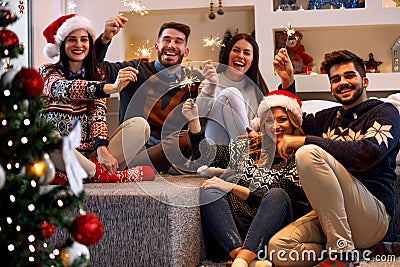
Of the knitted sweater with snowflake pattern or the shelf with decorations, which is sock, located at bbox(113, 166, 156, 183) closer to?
the knitted sweater with snowflake pattern

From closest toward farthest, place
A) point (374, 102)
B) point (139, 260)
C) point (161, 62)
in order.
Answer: point (139, 260), point (374, 102), point (161, 62)

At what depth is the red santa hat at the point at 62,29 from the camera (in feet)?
7.85

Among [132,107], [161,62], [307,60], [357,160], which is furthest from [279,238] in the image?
[307,60]

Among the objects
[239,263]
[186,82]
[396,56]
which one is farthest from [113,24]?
[396,56]

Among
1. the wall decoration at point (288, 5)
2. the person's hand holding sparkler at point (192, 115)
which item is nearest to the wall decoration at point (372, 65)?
the wall decoration at point (288, 5)

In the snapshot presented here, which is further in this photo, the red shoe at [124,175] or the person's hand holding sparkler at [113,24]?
the person's hand holding sparkler at [113,24]

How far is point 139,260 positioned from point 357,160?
81 cm

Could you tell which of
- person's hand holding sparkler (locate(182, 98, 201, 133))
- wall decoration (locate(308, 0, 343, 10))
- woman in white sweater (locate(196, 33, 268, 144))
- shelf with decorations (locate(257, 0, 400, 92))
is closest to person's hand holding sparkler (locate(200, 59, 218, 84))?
woman in white sweater (locate(196, 33, 268, 144))

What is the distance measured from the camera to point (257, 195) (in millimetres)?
2121

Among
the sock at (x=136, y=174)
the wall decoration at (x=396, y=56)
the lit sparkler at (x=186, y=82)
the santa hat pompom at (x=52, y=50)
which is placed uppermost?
the wall decoration at (x=396, y=56)

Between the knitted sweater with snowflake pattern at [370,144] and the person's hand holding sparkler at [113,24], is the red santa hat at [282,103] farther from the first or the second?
the person's hand holding sparkler at [113,24]

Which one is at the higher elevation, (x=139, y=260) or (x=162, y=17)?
(x=162, y=17)

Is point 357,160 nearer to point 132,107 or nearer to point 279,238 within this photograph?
point 279,238

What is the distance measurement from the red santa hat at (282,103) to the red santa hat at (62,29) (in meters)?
0.82
